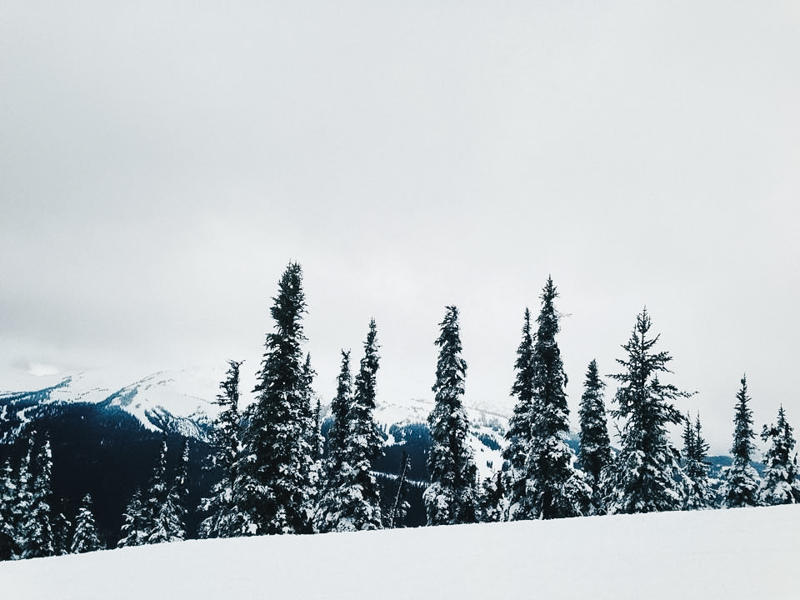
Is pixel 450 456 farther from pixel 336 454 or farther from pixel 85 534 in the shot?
pixel 85 534

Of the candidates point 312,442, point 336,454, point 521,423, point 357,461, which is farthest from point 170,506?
point 521,423

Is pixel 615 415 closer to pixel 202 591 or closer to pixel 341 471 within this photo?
pixel 341 471

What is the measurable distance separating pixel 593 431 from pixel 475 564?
2663cm

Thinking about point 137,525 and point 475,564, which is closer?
point 475,564

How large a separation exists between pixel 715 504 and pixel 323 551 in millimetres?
44148

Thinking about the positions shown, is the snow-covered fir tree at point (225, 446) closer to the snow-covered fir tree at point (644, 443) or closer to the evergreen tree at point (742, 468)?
the snow-covered fir tree at point (644, 443)

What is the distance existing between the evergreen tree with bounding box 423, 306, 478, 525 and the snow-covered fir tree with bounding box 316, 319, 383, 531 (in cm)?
383

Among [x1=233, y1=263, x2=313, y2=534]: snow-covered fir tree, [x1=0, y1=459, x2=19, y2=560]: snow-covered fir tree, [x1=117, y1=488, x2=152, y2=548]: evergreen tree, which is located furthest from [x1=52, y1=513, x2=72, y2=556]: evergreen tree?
[x1=233, y1=263, x2=313, y2=534]: snow-covered fir tree

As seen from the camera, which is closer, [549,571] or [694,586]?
[694,586]

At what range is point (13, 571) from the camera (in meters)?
8.87

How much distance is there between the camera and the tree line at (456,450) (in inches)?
868

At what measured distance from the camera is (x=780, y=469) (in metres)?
33.4

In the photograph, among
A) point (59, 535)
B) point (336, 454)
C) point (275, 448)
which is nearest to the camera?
point (275, 448)

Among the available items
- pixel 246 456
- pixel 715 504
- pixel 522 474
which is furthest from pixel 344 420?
pixel 715 504
